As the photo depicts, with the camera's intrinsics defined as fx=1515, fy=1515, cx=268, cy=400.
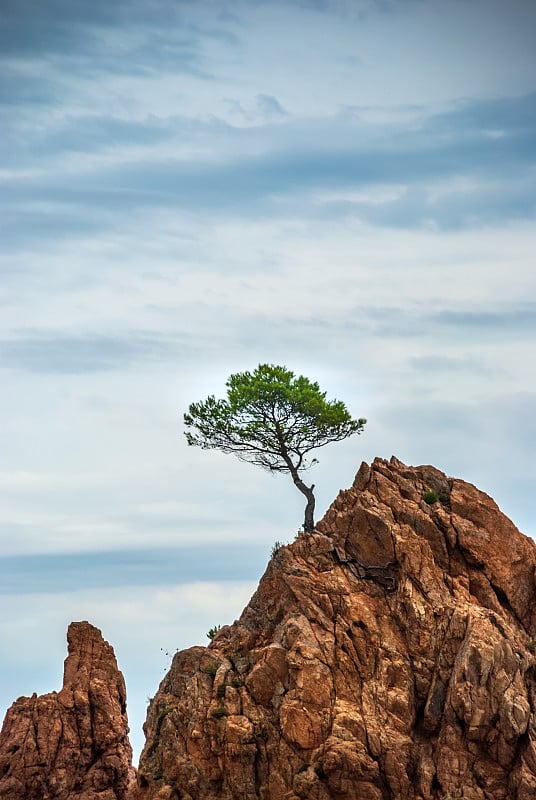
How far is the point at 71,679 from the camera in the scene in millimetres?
115312

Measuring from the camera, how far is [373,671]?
96.8 meters

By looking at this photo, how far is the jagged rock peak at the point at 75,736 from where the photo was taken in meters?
110

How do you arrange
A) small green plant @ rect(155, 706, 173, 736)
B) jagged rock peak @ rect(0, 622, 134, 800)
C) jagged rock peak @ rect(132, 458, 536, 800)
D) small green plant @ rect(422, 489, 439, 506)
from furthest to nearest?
jagged rock peak @ rect(0, 622, 134, 800) < small green plant @ rect(422, 489, 439, 506) < small green plant @ rect(155, 706, 173, 736) < jagged rock peak @ rect(132, 458, 536, 800)

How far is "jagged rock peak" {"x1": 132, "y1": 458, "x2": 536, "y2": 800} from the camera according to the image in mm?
92688

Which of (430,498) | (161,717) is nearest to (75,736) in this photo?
(161,717)

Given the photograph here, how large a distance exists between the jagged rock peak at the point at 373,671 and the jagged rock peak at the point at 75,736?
40.6ft

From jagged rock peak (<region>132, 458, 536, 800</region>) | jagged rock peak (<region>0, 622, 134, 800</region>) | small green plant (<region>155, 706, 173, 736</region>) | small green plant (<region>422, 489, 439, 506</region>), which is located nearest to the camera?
jagged rock peak (<region>132, 458, 536, 800</region>)

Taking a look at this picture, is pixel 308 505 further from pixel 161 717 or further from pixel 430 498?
pixel 161 717

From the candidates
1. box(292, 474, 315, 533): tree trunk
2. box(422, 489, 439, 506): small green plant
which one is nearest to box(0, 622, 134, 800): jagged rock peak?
box(292, 474, 315, 533): tree trunk

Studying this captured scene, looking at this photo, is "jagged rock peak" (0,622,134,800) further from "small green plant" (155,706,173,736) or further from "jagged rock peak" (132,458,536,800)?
"small green plant" (155,706,173,736)

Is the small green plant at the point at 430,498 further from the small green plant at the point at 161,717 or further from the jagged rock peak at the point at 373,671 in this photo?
the small green plant at the point at 161,717

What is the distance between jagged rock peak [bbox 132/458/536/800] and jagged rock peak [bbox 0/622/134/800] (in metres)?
12.4

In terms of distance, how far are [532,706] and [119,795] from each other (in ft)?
111

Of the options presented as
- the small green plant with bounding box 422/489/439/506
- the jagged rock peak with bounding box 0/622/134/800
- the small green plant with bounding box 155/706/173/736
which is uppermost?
the small green plant with bounding box 422/489/439/506
